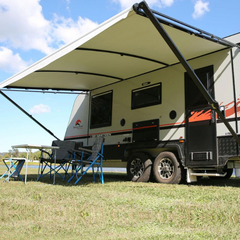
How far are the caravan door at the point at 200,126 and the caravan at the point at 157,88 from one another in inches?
0.6

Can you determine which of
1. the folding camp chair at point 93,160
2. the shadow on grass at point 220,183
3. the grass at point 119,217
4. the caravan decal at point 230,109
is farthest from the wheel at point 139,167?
the grass at point 119,217

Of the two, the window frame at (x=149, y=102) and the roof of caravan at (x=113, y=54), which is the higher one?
the roof of caravan at (x=113, y=54)

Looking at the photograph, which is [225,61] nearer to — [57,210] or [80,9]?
[80,9]

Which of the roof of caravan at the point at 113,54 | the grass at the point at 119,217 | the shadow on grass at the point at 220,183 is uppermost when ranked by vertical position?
the roof of caravan at the point at 113,54

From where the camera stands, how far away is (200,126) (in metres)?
4.98

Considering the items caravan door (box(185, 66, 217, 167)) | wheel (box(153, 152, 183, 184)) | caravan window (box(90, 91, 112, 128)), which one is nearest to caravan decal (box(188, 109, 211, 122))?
caravan door (box(185, 66, 217, 167))

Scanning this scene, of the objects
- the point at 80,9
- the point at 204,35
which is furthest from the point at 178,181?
the point at 80,9

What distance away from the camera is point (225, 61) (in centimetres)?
486

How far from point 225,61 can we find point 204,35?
64cm

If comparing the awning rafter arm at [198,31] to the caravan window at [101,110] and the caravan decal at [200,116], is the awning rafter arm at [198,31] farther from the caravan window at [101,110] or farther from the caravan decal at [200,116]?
the caravan window at [101,110]

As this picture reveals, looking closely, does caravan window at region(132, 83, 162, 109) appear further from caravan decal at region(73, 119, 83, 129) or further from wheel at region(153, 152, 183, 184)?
caravan decal at region(73, 119, 83, 129)

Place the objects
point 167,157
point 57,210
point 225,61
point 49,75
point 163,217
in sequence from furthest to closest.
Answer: point 49,75
point 167,157
point 225,61
point 57,210
point 163,217

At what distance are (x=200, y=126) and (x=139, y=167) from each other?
5.12 ft

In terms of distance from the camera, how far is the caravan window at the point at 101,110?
696 centimetres
